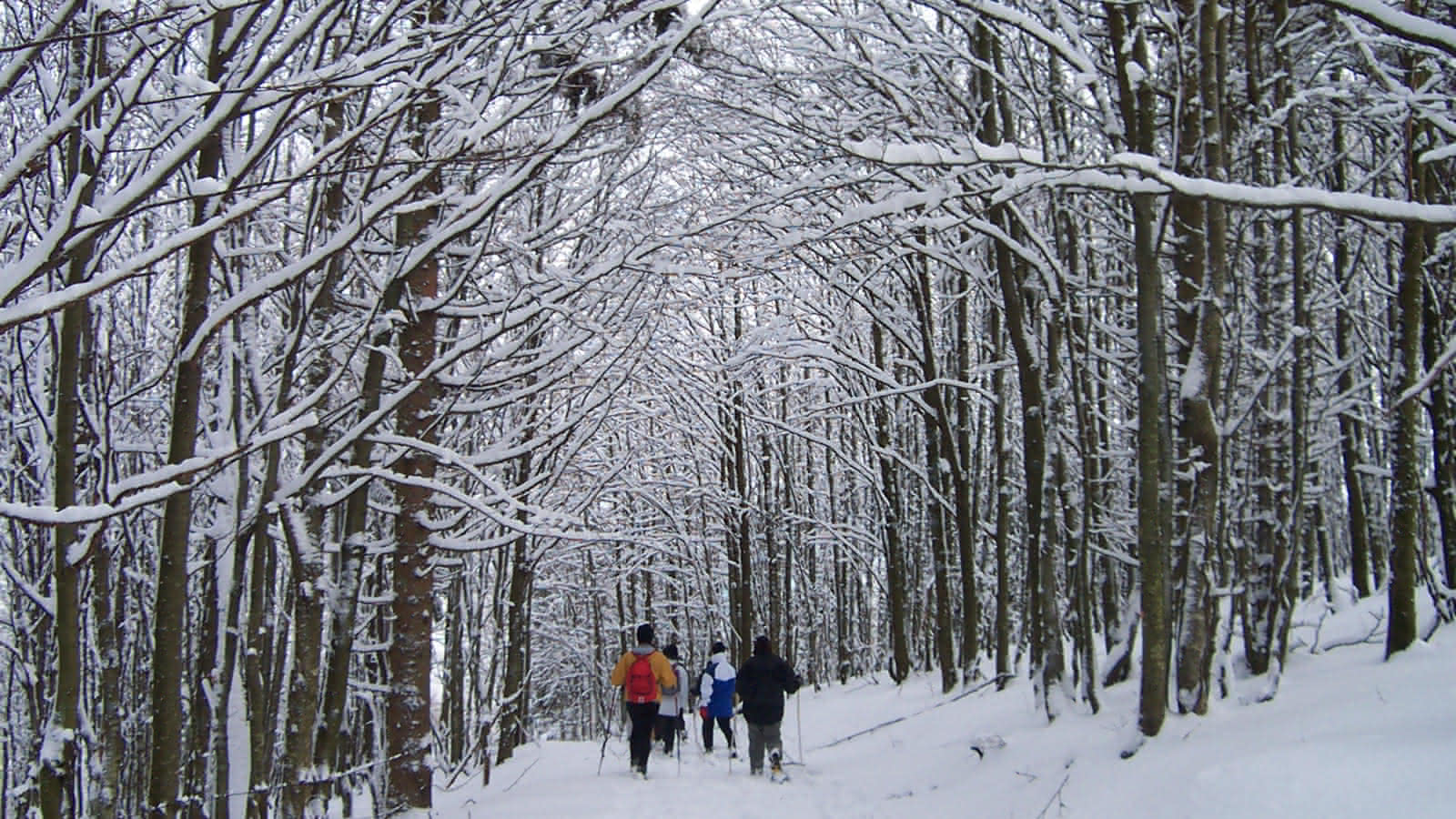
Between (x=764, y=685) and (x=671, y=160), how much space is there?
540 cm

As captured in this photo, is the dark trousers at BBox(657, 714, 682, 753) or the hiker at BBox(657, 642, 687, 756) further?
the dark trousers at BBox(657, 714, 682, 753)

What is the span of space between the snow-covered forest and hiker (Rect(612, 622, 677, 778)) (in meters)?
1.39

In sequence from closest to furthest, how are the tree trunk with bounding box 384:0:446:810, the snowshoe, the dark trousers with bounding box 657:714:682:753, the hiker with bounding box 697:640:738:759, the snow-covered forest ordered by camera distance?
the snow-covered forest, the tree trunk with bounding box 384:0:446:810, the snowshoe, the dark trousers with bounding box 657:714:682:753, the hiker with bounding box 697:640:738:759

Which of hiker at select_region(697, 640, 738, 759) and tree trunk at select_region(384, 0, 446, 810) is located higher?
tree trunk at select_region(384, 0, 446, 810)

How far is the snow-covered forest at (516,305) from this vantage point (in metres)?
3.14

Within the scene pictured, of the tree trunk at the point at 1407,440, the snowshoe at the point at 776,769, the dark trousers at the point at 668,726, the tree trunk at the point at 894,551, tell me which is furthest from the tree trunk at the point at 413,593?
the tree trunk at the point at 894,551

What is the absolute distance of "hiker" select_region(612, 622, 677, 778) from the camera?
1029 centimetres

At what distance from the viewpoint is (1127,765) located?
5.43 m

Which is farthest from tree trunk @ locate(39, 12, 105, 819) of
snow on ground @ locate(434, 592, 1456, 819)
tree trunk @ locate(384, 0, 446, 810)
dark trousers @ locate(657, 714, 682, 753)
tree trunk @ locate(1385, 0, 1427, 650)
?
dark trousers @ locate(657, 714, 682, 753)

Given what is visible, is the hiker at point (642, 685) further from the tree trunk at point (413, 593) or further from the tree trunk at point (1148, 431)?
the tree trunk at point (1148, 431)

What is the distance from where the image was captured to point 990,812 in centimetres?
612

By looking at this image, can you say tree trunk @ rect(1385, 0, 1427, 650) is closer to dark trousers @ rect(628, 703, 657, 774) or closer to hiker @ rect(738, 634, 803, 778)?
hiker @ rect(738, 634, 803, 778)

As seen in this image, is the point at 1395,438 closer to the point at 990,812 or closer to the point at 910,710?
the point at 990,812

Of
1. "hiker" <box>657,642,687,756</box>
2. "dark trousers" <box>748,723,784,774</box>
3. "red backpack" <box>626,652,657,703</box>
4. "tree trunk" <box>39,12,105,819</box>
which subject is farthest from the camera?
"hiker" <box>657,642,687,756</box>
